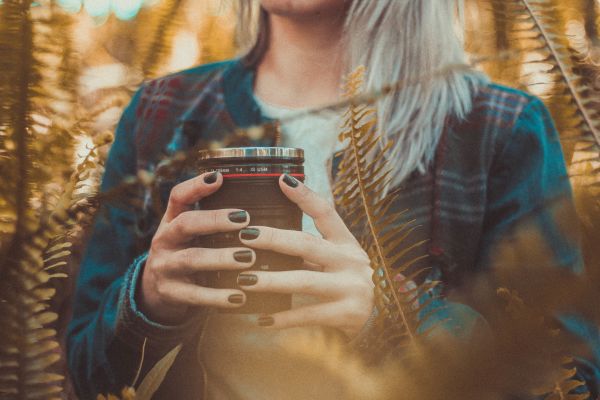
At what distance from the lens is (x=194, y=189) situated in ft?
0.86

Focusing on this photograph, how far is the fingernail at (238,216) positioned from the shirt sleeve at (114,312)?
0.07 metres

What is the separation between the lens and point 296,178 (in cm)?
26

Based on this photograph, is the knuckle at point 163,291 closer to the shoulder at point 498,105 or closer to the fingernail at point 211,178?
the fingernail at point 211,178

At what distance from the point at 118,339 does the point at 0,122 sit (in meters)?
0.22

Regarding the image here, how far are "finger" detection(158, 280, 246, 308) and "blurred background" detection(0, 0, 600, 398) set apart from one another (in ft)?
0.18

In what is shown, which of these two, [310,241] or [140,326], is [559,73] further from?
[140,326]

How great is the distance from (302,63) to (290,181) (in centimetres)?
21

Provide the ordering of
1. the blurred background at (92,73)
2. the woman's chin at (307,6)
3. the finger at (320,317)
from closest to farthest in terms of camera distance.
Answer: the blurred background at (92,73) → the finger at (320,317) → the woman's chin at (307,6)

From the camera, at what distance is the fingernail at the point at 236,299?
26 cm

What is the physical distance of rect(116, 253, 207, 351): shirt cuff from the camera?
317 mm

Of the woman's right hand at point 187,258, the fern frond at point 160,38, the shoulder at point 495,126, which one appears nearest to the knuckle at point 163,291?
the woman's right hand at point 187,258

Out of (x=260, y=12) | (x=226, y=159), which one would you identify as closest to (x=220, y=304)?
(x=226, y=159)

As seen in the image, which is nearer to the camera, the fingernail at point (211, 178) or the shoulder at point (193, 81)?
the fingernail at point (211, 178)

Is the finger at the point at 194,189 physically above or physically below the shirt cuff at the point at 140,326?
above
